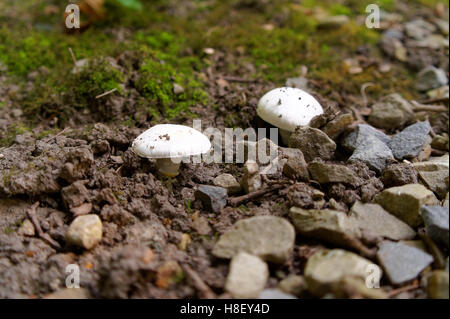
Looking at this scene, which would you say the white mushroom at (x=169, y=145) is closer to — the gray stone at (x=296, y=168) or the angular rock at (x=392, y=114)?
the gray stone at (x=296, y=168)

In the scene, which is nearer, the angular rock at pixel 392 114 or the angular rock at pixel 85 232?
the angular rock at pixel 85 232

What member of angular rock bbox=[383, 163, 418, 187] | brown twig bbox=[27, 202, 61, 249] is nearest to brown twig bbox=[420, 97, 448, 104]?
angular rock bbox=[383, 163, 418, 187]

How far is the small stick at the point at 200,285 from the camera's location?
205 cm

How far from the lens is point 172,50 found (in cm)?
434

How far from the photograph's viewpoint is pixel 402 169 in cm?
272

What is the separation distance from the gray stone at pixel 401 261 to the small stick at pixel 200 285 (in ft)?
3.03

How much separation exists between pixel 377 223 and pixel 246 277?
2.90 ft

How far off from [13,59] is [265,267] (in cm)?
360

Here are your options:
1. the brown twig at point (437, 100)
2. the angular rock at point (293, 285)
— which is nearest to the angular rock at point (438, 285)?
the angular rock at point (293, 285)

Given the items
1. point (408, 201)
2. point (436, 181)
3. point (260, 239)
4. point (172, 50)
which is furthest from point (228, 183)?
point (172, 50)

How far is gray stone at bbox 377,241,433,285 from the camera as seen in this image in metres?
2.09

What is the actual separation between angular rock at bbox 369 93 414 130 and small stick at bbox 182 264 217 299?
7.92 ft

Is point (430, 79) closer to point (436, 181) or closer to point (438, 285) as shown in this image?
point (436, 181)
